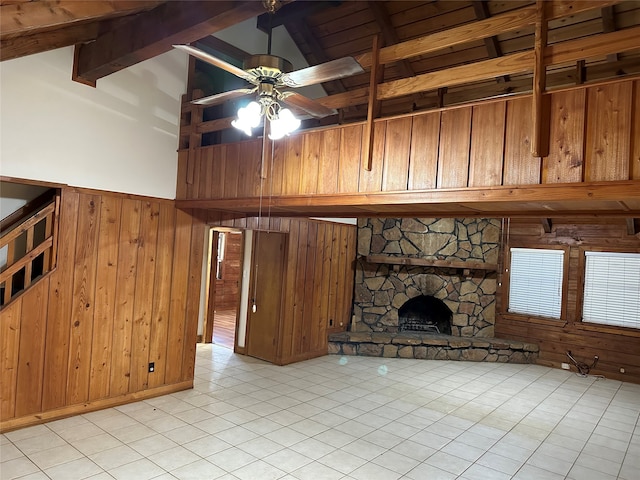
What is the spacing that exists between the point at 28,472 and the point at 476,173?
12.5ft

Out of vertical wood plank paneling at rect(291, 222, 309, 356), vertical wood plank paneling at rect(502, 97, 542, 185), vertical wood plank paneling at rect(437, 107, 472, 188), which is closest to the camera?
vertical wood plank paneling at rect(502, 97, 542, 185)

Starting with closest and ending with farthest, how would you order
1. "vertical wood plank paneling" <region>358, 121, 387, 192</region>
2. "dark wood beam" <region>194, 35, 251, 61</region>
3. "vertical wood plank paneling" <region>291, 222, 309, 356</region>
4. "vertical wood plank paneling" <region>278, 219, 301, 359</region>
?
"vertical wood plank paneling" <region>358, 121, 387, 192</region>, "dark wood beam" <region>194, 35, 251, 61</region>, "vertical wood plank paneling" <region>278, 219, 301, 359</region>, "vertical wood plank paneling" <region>291, 222, 309, 356</region>

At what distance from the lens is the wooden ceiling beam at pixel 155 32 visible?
8.54ft

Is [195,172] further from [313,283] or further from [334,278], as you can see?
[334,278]

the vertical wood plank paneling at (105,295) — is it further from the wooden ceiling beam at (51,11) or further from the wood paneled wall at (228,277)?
the wood paneled wall at (228,277)

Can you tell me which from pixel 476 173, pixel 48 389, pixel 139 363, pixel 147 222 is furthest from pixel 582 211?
pixel 48 389

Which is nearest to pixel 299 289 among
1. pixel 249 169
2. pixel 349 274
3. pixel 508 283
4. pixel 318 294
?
pixel 318 294

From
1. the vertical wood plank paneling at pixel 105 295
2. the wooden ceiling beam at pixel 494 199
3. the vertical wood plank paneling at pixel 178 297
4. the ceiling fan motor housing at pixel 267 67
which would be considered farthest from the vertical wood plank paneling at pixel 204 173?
the ceiling fan motor housing at pixel 267 67

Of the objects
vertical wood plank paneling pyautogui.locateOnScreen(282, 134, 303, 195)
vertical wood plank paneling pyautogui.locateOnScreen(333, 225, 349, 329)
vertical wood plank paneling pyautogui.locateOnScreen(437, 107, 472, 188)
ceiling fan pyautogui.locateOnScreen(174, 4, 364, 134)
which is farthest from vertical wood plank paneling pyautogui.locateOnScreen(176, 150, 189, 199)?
vertical wood plank paneling pyautogui.locateOnScreen(333, 225, 349, 329)

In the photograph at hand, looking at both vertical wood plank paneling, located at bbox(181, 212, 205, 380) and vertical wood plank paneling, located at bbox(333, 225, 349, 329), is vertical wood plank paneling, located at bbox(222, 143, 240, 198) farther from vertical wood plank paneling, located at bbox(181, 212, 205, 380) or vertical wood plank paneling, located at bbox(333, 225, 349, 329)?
vertical wood plank paneling, located at bbox(333, 225, 349, 329)

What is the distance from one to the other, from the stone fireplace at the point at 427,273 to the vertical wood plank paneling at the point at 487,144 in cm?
476

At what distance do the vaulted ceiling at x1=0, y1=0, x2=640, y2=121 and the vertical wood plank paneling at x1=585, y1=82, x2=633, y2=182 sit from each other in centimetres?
46

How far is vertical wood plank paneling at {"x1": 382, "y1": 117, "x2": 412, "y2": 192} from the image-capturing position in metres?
3.07

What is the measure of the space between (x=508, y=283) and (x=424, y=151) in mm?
5468
